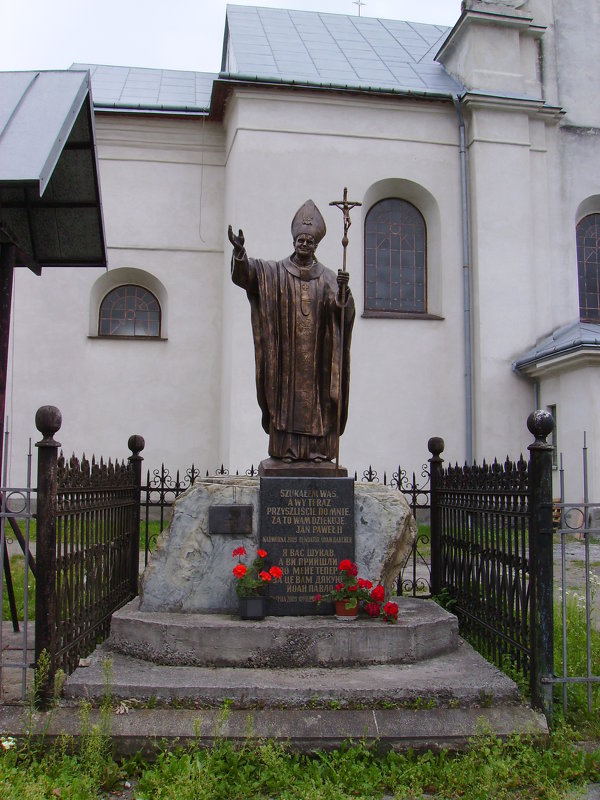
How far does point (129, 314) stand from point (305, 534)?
35.5 feet

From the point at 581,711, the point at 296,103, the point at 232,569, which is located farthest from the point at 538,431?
the point at 296,103

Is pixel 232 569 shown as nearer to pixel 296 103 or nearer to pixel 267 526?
pixel 267 526

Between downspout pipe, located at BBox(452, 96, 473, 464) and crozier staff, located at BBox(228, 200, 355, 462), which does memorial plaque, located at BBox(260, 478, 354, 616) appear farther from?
downspout pipe, located at BBox(452, 96, 473, 464)

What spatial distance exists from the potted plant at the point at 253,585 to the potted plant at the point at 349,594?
0.39 metres

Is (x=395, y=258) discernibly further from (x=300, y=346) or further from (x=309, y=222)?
(x=300, y=346)

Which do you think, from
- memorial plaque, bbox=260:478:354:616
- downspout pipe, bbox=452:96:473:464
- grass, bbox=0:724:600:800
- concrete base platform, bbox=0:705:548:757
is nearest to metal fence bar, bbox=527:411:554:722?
concrete base platform, bbox=0:705:548:757

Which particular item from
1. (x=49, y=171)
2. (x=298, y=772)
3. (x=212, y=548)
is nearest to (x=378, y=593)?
(x=212, y=548)

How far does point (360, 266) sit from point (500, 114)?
3.81 m

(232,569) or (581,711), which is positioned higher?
(232,569)

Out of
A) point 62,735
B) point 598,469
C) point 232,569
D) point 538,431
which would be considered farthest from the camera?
point 598,469

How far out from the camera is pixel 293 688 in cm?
426

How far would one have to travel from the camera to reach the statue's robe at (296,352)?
18.0 ft

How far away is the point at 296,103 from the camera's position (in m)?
13.8

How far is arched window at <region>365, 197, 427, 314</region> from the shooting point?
47.4ft
